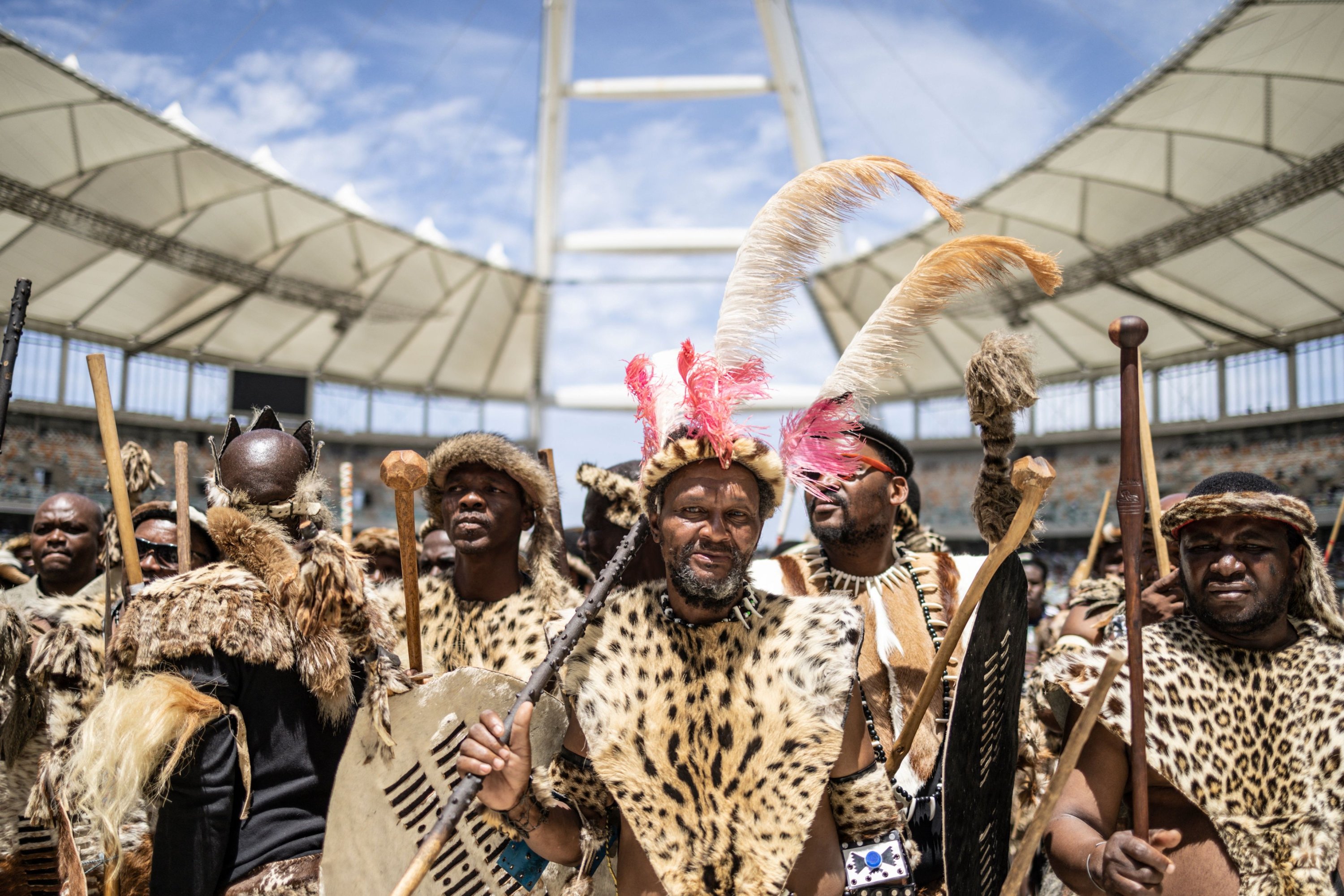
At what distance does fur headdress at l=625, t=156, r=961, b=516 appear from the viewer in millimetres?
2340

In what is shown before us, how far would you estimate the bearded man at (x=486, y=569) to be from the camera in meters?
3.20

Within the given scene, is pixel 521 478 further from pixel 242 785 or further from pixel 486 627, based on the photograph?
pixel 242 785

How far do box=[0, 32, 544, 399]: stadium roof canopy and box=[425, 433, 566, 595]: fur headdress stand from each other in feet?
49.0

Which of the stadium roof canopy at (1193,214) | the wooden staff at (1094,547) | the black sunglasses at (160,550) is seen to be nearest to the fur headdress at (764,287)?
the black sunglasses at (160,550)

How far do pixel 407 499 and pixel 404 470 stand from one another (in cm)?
8

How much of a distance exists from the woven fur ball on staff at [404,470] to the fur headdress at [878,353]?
0.89m

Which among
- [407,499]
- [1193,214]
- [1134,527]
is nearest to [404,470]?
[407,499]

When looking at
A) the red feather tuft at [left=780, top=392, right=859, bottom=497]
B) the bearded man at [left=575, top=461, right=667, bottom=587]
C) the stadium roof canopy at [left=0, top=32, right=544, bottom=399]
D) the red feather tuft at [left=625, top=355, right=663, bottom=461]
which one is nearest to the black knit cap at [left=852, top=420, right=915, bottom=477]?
the red feather tuft at [left=780, top=392, right=859, bottom=497]

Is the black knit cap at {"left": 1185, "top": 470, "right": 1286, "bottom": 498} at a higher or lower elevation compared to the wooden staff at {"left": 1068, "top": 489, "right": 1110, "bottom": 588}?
higher

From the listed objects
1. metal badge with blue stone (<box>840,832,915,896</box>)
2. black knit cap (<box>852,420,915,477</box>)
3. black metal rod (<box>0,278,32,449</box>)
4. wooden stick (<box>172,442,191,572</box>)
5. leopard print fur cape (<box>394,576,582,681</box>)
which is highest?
black metal rod (<box>0,278,32,449</box>)

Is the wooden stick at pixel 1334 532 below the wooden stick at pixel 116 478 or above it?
below

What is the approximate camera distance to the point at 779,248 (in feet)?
7.90

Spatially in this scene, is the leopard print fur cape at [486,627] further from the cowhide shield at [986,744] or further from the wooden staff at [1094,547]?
the wooden staff at [1094,547]

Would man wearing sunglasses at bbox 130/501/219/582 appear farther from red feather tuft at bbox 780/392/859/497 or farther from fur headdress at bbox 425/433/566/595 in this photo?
red feather tuft at bbox 780/392/859/497
